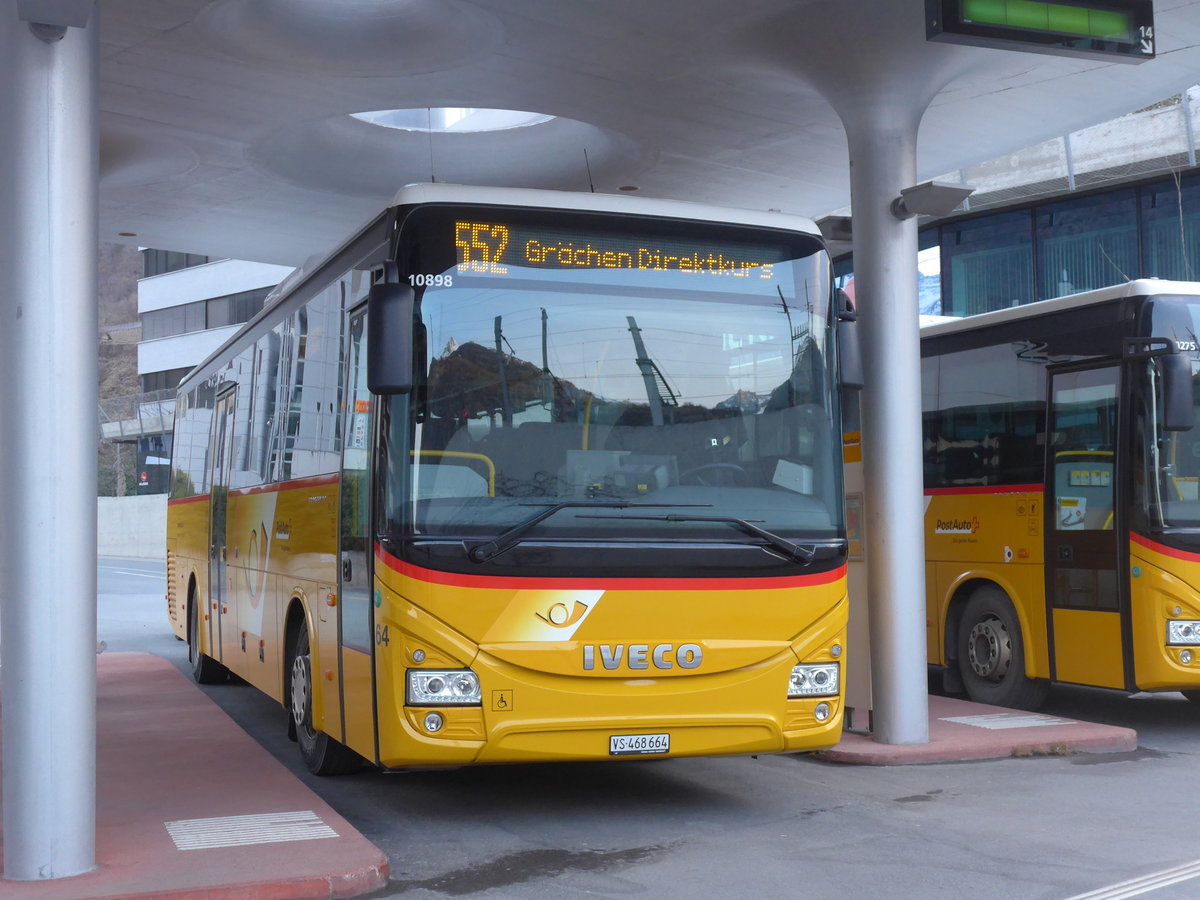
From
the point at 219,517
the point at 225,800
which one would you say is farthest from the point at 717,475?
the point at 219,517

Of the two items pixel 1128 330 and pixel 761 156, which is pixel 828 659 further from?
pixel 761 156

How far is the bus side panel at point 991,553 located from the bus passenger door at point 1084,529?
0.16 metres

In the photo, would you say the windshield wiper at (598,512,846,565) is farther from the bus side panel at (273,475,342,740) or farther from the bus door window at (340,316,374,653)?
the bus side panel at (273,475,342,740)

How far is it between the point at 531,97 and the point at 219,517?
15.0ft

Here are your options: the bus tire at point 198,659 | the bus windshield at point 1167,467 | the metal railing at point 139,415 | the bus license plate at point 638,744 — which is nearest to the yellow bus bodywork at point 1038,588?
the bus windshield at point 1167,467

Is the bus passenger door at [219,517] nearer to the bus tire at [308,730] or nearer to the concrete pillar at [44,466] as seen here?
the bus tire at [308,730]

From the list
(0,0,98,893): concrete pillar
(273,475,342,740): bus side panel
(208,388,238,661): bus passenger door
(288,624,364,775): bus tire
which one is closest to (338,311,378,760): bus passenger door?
(273,475,342,740): bus side panel

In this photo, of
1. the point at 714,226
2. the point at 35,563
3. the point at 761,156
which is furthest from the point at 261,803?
the point at 761,156

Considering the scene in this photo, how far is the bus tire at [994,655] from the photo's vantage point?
11945 mm

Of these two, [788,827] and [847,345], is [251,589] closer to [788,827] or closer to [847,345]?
[788,827]

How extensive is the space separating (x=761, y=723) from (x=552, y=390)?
2062 mm

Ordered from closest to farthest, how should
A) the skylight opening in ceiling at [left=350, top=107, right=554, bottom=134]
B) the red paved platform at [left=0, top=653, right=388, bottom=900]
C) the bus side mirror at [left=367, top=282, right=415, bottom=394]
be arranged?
the red paved platform at [left=0, top=653, right=388, bottom=900] → the bus side mirror at [left=367, top=282, right=415, bottom=394] → the skylight opening in ceiling at [left=350, top=107, right=554, bottom=134]

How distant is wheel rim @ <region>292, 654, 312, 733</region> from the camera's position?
9172 mm

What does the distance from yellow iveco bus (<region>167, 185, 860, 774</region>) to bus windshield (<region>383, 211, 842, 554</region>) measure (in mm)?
11
